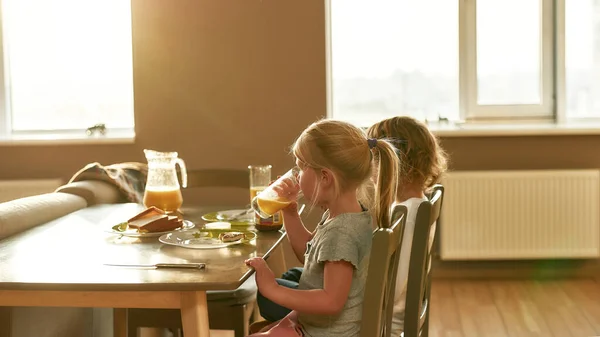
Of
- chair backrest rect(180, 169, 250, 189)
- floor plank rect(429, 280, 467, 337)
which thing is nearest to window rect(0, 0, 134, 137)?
chair backrest rect(180, 169, 250, 189)

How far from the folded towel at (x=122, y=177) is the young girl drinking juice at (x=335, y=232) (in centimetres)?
143

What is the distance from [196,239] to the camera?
2178mm

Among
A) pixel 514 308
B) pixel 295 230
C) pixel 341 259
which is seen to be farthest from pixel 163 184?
pixel 514 308

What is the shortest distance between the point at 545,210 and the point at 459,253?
0.51 metres

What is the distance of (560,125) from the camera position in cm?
459

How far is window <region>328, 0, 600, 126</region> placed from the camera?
464cm

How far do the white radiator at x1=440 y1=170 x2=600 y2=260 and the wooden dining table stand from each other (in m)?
2.47

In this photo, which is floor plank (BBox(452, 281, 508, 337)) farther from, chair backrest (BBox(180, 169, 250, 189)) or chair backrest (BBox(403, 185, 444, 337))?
chair backrest (BBox(403, 185, 444, 337))

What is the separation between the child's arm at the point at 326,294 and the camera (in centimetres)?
177

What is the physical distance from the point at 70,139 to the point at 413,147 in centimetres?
275

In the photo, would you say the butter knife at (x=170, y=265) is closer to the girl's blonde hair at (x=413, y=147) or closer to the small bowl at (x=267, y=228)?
the small bowl at (x=267, y=228)

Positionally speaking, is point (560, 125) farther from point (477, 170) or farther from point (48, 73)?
point (48, 73)

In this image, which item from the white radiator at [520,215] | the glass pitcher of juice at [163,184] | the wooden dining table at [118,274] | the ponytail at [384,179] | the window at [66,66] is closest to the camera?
the wooden dining table at [118,274]

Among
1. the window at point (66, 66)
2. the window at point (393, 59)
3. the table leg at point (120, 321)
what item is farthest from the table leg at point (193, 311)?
the window at point (66, 66)
